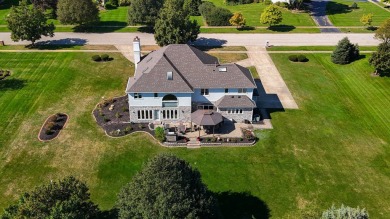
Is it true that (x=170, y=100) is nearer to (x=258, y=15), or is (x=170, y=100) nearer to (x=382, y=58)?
(x=382, y=58)

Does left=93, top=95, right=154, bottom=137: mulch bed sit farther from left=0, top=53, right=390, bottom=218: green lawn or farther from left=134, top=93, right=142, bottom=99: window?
left=134, top=93, right=142, bottom=99: window

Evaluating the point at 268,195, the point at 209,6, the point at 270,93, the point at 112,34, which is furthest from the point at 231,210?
the point at 209,6

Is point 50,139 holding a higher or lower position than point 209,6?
lower

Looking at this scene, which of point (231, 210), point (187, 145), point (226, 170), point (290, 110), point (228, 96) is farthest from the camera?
point (290, 110)

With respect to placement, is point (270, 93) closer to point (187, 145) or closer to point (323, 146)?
point (323, 146)

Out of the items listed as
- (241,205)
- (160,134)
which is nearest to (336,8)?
(160,134)

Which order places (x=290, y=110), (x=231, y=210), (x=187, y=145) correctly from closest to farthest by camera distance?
(x=231, y=210)
(x=187, y=145)
(x=290, y=110)

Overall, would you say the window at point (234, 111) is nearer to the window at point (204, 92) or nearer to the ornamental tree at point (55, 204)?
the window at point (204, 92)

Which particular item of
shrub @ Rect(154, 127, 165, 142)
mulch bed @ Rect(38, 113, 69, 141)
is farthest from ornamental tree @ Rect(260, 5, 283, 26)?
mulch bed @ Rect(38, 113, 69, 141)
